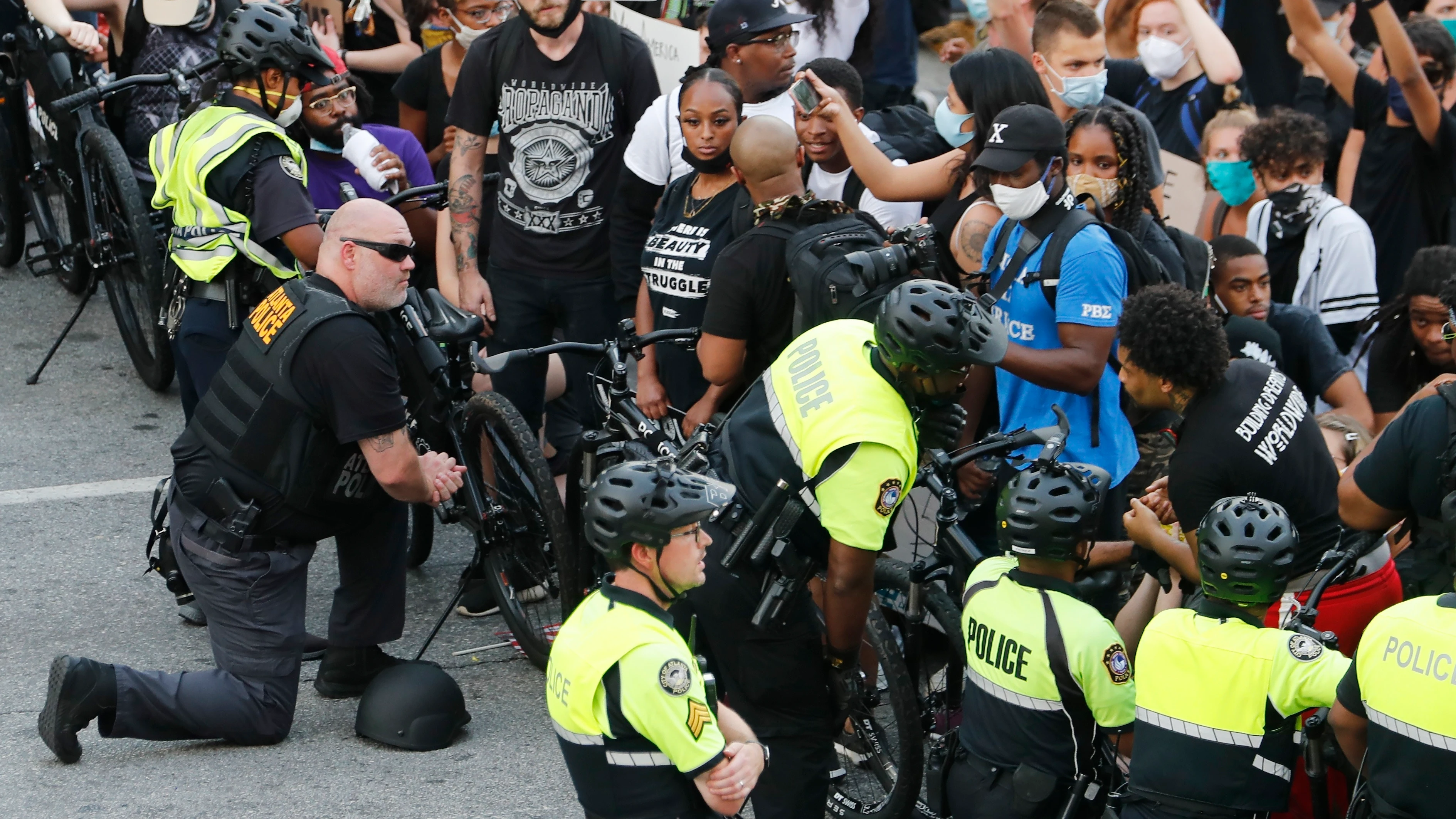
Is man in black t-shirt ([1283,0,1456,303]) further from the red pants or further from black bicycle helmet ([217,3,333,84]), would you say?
black bicycle helmet ([217,3,333,84])

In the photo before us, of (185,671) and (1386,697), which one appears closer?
(1386,697)

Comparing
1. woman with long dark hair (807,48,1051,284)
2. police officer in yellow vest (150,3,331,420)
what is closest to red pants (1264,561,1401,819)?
woman with long dark hair (807,48,1051,284)

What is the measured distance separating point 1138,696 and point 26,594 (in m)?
4.57

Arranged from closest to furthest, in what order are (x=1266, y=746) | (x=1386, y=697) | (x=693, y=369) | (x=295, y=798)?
(x=1386, y=697) < (x=1266, y=746) < (x=295, y=798) < (x=693, y=369)

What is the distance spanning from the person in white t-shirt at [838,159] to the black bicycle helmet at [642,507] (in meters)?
2.58

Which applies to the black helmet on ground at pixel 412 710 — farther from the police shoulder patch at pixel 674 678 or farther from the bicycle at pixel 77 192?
the bicycle at pixel 77 192

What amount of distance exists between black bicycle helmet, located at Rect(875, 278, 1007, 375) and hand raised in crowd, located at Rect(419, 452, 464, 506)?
1.95m

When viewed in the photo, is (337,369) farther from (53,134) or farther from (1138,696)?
(53,134)

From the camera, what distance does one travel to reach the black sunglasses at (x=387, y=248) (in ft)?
17.0

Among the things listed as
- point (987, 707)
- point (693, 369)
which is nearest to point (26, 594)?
point (693, 369)

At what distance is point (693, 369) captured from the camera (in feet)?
19.1

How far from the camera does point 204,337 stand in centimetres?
622

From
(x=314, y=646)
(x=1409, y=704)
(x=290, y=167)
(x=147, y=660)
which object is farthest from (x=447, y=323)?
(x=1409, y=704)

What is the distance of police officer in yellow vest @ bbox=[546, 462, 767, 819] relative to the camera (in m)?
3.27
